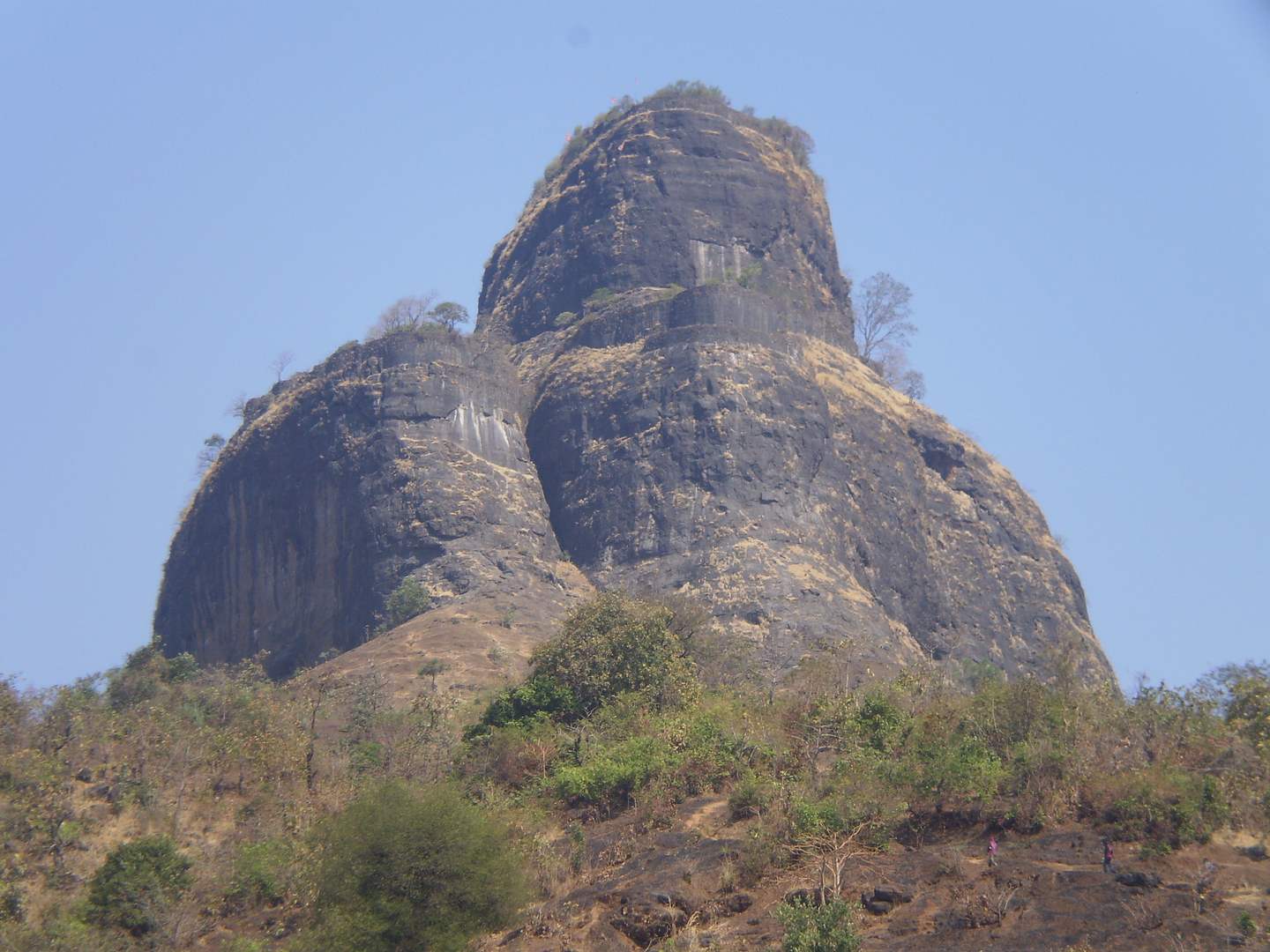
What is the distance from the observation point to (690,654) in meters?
42.1

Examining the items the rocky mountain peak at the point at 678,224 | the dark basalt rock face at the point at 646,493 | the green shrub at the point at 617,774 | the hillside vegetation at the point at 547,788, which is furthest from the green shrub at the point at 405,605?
the green shrub at the point at 617,774

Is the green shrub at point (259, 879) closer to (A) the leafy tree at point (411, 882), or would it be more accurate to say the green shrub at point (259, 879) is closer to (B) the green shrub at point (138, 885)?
(B) the green shrub at point (138, 885)

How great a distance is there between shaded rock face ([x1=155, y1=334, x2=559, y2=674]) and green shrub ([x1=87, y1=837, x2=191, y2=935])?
25644 mm

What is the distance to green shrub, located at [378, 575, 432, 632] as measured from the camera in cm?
5288

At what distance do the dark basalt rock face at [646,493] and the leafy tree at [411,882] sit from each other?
78.6 feet

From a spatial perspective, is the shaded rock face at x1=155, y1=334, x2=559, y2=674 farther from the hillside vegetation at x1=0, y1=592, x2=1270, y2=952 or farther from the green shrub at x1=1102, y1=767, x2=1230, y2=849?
the green shrub at x1=1102, y1=767, x2=1230, y2=849

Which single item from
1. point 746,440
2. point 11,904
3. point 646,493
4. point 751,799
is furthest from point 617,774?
point 746,440

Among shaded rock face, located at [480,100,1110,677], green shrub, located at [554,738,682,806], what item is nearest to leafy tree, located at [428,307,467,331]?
shaded rock face, located at [480,100,1110,677]

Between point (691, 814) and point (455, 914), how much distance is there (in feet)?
18.4

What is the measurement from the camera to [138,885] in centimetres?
2739

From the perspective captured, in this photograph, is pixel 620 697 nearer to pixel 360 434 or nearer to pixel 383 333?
pixel 360 434

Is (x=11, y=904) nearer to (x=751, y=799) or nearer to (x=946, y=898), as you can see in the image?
(x=751, y=799)

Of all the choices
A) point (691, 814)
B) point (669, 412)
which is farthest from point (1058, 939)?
point (669, 412)

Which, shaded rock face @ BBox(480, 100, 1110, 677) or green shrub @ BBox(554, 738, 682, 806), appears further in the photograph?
shaded rock face @ BBox(480, 100, 1110, 677)
